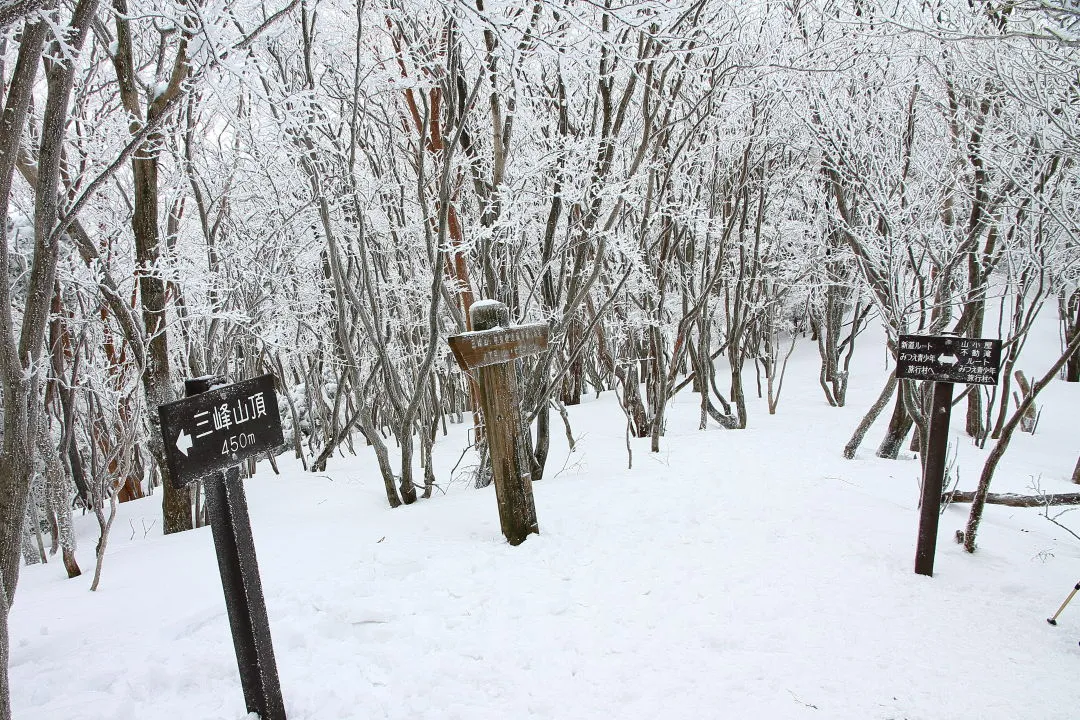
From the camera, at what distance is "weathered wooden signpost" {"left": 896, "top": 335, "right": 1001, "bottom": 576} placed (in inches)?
128

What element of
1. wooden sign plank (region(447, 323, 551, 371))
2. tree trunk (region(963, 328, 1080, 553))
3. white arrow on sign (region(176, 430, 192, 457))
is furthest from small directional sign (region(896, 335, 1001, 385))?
white arrow on sign (region(176, 430, 192, 457))

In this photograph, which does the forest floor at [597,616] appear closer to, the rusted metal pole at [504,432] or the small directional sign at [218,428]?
the rusted metal pole at [504,432]

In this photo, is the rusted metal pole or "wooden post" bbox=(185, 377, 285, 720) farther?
the rusted metal pole

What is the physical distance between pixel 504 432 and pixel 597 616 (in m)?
1.26

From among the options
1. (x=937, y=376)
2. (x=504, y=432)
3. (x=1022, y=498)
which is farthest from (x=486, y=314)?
(x=1022, y=498)

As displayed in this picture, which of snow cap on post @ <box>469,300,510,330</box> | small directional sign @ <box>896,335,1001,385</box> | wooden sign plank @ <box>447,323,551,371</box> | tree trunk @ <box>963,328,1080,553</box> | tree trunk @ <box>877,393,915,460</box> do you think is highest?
snow cap on post @ <box>469,300,510,330</box>

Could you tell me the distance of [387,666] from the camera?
252 centimetres

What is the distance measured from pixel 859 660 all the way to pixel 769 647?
0.37 metres

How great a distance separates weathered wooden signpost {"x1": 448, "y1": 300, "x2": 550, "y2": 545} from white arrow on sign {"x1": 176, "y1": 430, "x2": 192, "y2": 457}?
1856 millimetres

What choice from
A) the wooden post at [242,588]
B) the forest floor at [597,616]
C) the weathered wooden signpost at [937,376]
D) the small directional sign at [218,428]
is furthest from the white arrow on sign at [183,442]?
the weathered wooden signpost at [937,376]

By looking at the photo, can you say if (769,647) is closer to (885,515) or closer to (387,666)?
(387,666)

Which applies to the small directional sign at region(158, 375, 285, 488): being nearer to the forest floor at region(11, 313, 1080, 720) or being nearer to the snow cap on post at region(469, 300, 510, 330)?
the forest floor at region(11, 313, 1080, 720)

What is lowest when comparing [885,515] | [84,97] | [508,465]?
[885,515]

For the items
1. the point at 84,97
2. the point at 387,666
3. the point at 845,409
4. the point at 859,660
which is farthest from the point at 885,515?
the point at 845,409
